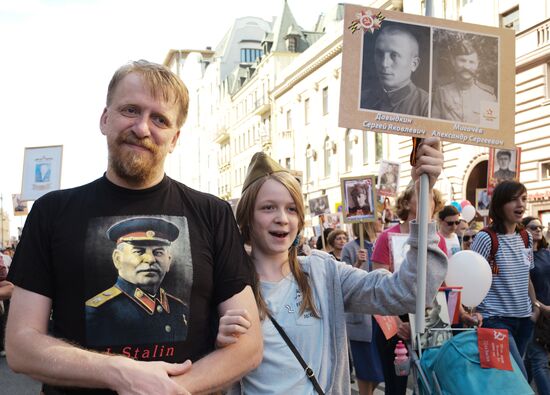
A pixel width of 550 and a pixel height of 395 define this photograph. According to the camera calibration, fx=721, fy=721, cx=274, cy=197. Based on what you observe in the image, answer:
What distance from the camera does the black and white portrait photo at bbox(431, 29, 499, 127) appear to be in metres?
3.60

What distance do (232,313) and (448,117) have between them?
5.94ft

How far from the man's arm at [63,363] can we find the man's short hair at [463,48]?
2.25 meters

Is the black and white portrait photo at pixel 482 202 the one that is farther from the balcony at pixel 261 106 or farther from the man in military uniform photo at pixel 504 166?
the balcony at pixel 261 106

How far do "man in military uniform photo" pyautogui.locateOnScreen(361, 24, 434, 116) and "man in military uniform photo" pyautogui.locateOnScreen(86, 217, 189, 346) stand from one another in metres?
1.56

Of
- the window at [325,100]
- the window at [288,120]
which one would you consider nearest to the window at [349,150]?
the window at [325,100]

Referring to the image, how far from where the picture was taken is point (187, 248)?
7.73ft

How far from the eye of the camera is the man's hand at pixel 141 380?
203cm

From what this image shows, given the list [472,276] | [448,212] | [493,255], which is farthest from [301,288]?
[448,212]

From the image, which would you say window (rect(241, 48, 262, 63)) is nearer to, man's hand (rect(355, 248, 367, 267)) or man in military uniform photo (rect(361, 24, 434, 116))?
man's hand (rect(355, 248, 367, 267))

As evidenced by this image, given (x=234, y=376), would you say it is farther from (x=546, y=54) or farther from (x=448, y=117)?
(x=546, y=54)

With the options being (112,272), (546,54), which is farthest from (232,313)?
(546,54)

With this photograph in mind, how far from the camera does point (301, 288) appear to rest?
3.16 metres

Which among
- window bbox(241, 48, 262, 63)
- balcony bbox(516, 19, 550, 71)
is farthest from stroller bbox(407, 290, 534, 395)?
window bbox(241, 48, 262, 63)

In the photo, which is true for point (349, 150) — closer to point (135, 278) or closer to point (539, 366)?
point (539, 366)
